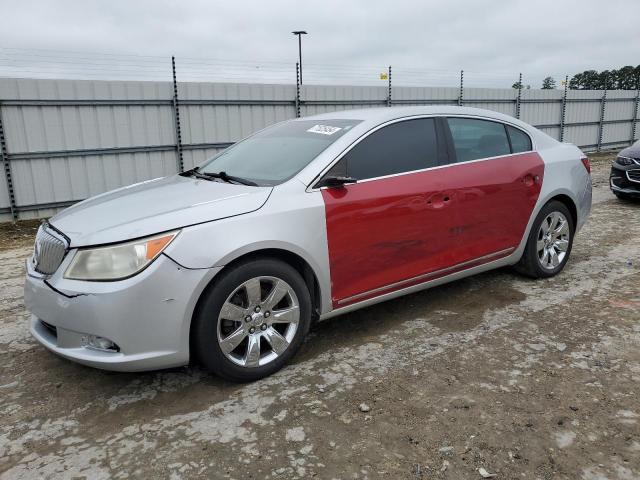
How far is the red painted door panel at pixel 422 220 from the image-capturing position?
327 centimetres

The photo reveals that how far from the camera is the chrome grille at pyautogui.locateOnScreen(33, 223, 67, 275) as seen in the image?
2.78 metres

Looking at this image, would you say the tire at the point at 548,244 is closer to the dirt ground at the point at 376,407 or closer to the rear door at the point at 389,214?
the dirt ground at the point at 376,407

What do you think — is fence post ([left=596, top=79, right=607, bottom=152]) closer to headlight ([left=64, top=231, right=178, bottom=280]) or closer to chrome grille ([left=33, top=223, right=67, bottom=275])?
headlight ([left=64, top=231, right=178, bottom=280])

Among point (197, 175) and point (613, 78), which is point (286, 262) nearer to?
point (197, 175)

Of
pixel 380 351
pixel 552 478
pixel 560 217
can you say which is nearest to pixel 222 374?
pixel 380 351

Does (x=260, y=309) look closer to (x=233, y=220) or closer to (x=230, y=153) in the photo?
(x=233, y=220)

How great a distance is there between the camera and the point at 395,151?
3.62 metres

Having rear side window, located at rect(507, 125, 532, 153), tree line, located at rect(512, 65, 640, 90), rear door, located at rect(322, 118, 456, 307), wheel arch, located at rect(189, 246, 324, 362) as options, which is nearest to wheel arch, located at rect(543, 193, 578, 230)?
rear side window, located at rect(507, 125, 532, 153)

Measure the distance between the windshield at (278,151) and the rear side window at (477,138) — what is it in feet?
2.95

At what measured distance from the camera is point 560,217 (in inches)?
185

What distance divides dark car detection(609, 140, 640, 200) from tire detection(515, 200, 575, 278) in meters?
4.60

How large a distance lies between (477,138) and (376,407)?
8.00ft

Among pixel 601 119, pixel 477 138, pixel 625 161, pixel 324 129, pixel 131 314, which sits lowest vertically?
pixel 131 314

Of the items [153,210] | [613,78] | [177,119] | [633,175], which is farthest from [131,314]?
[613,78]
